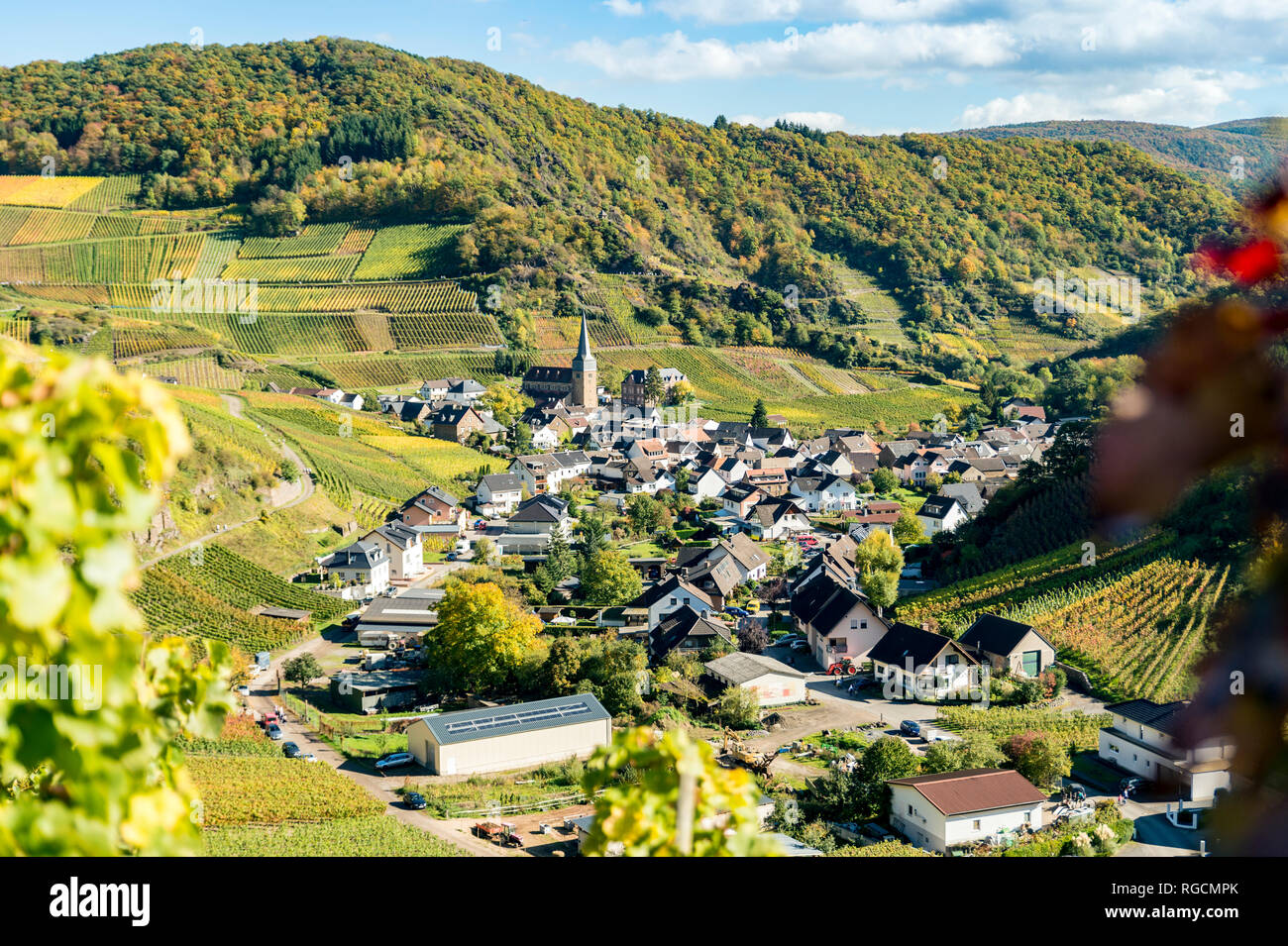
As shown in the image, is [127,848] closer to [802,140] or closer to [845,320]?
[845,320]

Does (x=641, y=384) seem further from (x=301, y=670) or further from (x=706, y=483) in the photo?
(x=301, y=670)

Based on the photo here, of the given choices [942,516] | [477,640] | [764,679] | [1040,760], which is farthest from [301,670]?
[942,516]

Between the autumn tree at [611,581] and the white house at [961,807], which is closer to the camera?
the white house at [961,807]

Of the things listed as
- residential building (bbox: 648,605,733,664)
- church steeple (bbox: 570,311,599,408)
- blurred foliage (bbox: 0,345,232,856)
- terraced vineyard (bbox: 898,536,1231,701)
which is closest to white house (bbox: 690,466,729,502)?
terraced vineyard (bbox: 898,536,1231,701)

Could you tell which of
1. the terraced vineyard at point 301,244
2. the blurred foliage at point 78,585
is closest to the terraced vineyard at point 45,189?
the terraced vineyard at point 301,244

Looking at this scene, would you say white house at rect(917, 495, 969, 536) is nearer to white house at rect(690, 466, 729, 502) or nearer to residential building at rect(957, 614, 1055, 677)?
white house at rect(690, 466, 729, 502)

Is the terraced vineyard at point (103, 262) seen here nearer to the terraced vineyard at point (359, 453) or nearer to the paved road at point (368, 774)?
the terraced vineyard at point (359, 453)
